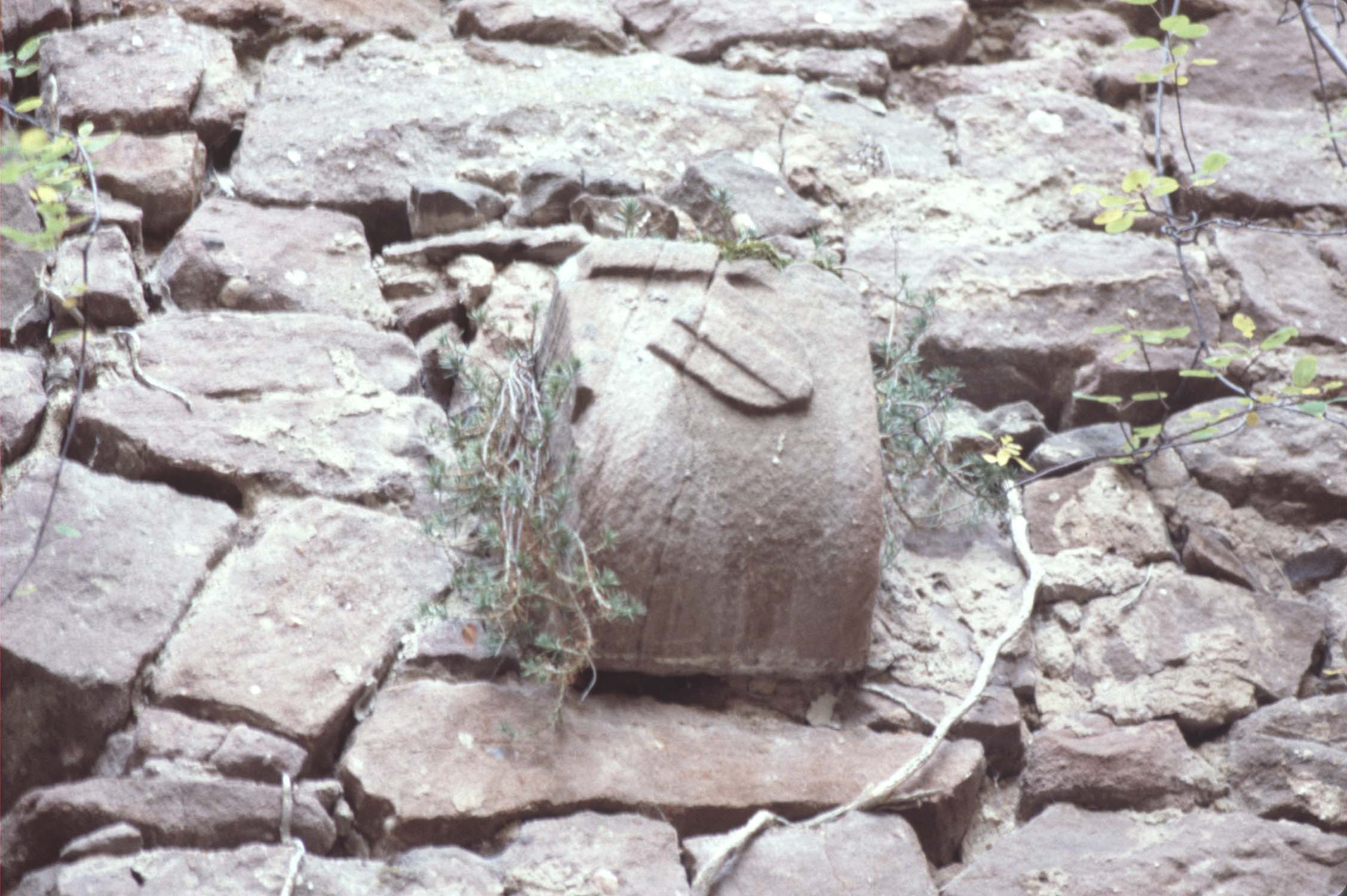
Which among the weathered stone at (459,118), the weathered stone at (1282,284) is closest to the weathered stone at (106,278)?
the weathered stone at (459,118)

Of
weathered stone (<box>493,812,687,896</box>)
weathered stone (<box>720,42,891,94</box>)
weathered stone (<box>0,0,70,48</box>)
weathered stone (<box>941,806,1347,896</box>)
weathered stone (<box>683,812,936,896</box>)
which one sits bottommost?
weathered stone (<box>941,806,1347,896</box>)

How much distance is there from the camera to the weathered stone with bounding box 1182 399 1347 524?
2668 mm

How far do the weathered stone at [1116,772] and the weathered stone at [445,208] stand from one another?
143 cm

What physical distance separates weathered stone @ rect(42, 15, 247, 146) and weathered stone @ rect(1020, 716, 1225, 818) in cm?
200

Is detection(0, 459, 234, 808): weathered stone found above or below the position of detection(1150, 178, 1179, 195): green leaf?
below

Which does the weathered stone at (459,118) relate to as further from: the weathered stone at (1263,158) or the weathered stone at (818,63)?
the weathered stone at (1263,158)

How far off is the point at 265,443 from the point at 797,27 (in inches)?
66.4

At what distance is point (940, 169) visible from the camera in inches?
126

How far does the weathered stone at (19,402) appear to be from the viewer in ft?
7.75

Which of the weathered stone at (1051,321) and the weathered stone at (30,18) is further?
the weathered stone at (30,18)

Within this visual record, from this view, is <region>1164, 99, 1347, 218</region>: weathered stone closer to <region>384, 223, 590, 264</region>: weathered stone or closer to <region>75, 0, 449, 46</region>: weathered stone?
<region>384, 223, 590, 264</region>: weathered stone

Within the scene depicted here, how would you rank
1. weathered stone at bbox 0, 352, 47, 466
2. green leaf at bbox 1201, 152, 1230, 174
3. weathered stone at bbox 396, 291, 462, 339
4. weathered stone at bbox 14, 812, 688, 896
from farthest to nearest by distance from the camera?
weathered stone at bbox 396, 291, 462, 339
green leaf at bbox 1201, 152, 1230, 174
weathered stone at bbox 0, 352, 47, 466
weathered stone at bbox 14, 812, 688, 896

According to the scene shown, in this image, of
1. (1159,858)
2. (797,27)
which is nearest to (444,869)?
(1159,858)

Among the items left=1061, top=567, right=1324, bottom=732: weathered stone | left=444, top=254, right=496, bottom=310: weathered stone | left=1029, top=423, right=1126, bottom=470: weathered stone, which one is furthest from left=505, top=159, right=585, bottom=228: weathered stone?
left=1061, top=567, right=1324, bottom=732: weathered stone
